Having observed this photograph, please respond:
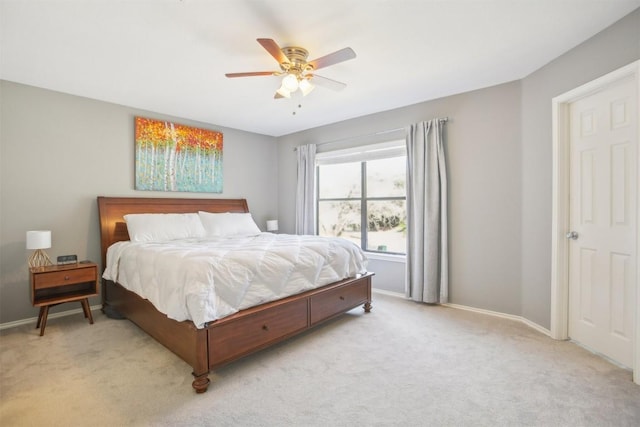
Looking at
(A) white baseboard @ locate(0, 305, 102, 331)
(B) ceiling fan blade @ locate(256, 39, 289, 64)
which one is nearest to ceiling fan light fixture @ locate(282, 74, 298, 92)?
(B) ceiling fan blade @ locate(256, 39, 289, 64)

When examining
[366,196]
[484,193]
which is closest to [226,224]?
[366,196]

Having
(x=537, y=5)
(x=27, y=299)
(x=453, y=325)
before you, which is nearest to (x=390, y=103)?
(x=537, y=5)

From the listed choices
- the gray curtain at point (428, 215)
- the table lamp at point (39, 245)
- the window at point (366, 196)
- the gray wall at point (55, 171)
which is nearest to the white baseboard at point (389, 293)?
the gray curtain at point (428, 215)

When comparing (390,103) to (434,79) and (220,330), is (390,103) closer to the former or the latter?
(434,79)

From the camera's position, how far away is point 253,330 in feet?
7.68

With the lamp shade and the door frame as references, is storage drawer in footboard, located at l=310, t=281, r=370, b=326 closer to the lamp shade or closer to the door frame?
the door frame

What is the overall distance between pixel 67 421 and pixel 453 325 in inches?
121

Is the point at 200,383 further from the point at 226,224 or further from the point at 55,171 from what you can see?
the point at 55,171

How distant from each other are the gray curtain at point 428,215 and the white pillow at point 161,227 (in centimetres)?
276

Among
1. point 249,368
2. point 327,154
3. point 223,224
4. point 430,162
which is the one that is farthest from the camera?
point 327,154

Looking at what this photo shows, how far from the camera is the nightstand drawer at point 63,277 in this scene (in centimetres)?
289

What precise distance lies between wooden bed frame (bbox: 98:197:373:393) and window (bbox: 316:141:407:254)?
1141 millimetres

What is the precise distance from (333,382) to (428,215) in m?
2.30

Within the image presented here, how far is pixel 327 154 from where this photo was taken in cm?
489
